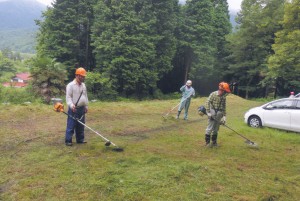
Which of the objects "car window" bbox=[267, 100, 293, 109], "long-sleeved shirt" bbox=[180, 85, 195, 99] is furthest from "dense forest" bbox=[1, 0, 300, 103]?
"car window" bbox=[267, 100, 293, 109]

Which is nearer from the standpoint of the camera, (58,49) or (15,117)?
(15,117)

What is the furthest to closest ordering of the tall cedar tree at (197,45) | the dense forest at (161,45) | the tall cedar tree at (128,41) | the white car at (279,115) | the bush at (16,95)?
the tall cedar tree at (197,45) → the tall cedar tree at (128,41) → the dense forest at (161,45) → the bush at (16,95) → the white car at (279,115)

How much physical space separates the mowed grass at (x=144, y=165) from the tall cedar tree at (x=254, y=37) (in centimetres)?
2409

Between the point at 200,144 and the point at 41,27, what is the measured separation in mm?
24711

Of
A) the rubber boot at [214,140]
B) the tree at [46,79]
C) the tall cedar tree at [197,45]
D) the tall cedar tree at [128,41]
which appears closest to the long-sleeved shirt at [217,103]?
the rubber boot at [214,140]

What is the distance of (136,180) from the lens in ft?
19.8

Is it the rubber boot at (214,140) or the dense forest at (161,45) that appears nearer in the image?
the rubber boot at (214,140)

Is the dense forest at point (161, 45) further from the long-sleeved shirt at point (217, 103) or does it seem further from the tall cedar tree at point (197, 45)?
the long-sleeved shirt at point (217, 103)

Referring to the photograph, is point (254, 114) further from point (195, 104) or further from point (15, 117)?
point (15, 117)

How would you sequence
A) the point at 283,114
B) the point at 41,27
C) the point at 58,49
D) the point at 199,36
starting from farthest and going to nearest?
the point at 199,36 < the point at 41,27 < the point at 58,49 < the point at 283,114

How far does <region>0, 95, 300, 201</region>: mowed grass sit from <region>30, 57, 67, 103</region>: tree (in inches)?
207

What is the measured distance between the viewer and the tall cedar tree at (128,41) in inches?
1049

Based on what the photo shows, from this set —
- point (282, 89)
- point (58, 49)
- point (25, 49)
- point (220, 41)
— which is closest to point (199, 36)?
point (220, 41)

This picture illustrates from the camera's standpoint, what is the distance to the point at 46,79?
17328 mm
